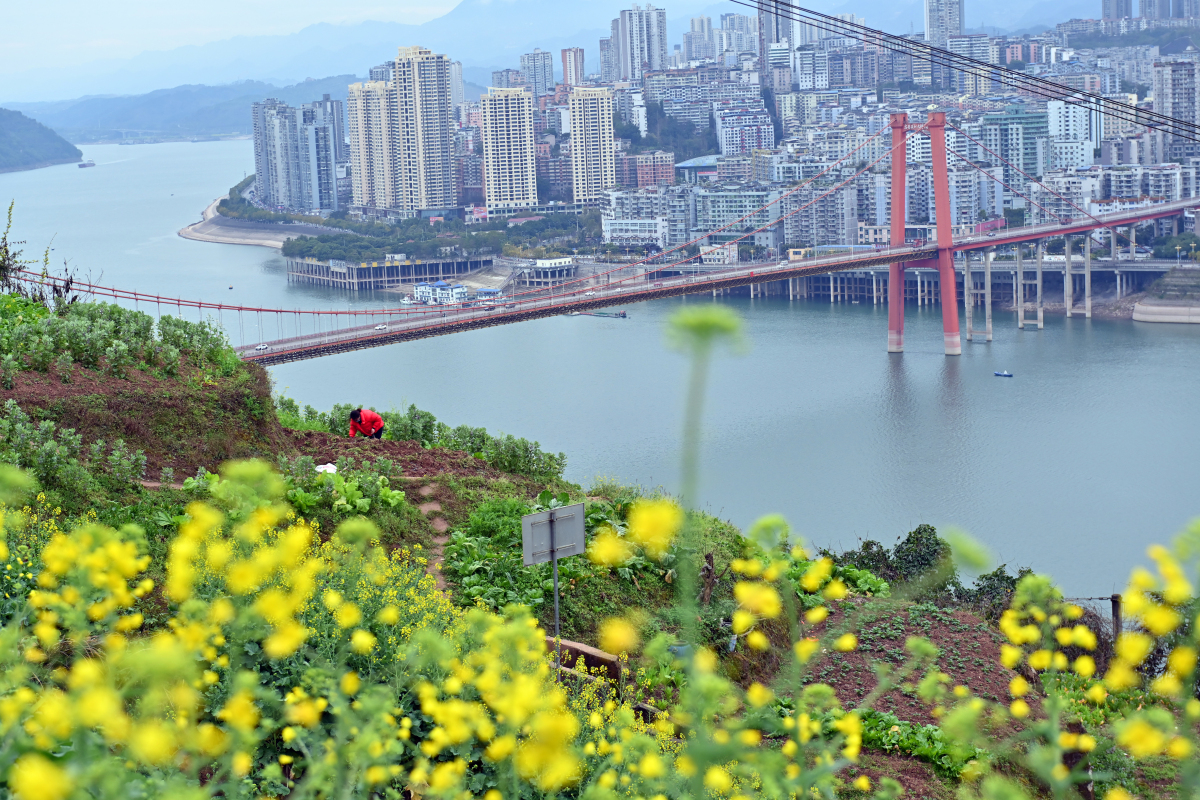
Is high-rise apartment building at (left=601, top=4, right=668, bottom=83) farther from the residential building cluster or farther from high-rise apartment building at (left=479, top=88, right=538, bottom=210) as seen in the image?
high-rise apartment building at (left=479, top=88, right=538, bottom=210)

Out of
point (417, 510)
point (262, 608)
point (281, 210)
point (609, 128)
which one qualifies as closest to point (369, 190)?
point (281, 210)

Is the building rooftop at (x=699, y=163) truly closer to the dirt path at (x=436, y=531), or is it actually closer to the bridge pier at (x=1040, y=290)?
the bridge pier at (x=1040, y=290)

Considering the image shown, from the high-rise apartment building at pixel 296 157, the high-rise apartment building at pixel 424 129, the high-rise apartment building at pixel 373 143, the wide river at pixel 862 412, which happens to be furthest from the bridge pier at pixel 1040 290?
the high-rise apartment building at pixel 296 157

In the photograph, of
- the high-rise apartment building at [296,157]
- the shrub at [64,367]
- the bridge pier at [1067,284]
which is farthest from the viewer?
the high-rise apartment building at [296,157]

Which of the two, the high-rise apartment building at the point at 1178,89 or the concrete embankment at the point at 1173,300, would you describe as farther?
the high-rise apartment building at the point at 1178,89

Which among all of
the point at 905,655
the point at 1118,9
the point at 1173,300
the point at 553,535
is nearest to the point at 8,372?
the point at 553,535

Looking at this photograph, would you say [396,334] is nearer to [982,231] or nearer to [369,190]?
[982,231]
